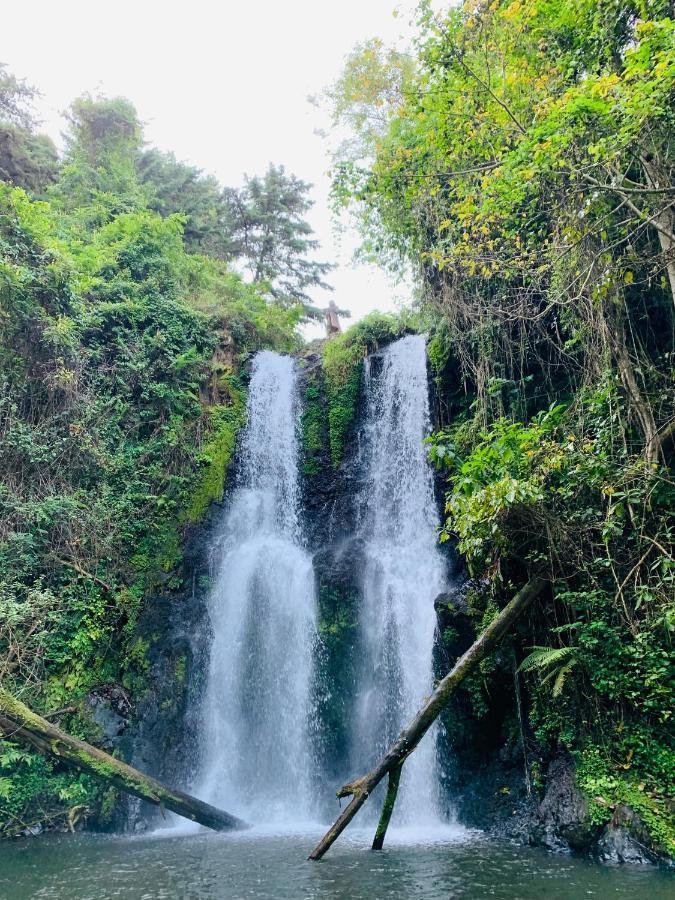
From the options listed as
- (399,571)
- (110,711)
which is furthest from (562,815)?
(110,711)

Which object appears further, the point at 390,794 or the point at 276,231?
the point at 276,231

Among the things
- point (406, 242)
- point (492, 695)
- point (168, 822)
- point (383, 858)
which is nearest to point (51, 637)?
point (168, 822)

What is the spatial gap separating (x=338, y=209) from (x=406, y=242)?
189cm

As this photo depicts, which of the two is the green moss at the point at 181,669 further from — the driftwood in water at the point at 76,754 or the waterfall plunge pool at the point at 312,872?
the waterfall plunge pool at the point at 312,872

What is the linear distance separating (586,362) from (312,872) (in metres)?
7.14

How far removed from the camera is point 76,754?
25.1ft

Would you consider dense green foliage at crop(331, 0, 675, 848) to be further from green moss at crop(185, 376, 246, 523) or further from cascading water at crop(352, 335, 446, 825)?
green moss at crop(185, 376, 246, 523)

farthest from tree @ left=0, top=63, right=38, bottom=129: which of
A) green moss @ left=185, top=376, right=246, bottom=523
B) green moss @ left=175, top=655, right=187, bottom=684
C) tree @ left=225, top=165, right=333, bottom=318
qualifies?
green moss @ left=175, top=655, right=187, bottom=684

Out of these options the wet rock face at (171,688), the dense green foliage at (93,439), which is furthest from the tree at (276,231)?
the wet rock face at (171,688)

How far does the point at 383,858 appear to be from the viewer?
6.09 meters

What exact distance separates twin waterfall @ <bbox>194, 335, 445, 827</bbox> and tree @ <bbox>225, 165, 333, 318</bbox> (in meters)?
12.8

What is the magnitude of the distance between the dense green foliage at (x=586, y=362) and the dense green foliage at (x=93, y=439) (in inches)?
251

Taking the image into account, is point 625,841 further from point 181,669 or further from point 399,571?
point 181,669

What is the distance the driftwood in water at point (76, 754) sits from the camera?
758cm
